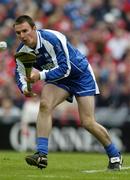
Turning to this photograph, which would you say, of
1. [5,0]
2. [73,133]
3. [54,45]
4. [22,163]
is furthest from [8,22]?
[54,45]

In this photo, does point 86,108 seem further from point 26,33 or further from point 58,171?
point 26,33

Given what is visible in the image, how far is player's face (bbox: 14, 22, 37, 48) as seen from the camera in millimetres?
10156

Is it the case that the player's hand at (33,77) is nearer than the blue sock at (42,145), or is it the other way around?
the player's hand at (33,77)

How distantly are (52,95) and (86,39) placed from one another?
9766mm

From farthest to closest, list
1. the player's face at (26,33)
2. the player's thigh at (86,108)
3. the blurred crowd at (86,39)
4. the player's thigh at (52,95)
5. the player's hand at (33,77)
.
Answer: the blurred crowd at (86,39), the player's thigh at (86,108), the player's thigh at (52,95), the player's face at (26,33), the player's hand at (33,77)

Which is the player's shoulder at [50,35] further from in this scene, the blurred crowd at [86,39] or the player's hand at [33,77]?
the blurred crowd at [86,39]

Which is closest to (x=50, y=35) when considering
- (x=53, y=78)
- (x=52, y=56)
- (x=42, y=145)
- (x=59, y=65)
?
(x=52, y=56)

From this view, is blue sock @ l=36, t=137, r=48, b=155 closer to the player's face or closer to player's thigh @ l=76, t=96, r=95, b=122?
player's thigh @ l=76, t=96, r=95, b=122

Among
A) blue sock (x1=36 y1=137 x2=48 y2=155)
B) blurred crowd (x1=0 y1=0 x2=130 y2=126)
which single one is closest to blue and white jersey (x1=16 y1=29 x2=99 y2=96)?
blue sock (x1=36 y1=137 x2=48 y2=155)

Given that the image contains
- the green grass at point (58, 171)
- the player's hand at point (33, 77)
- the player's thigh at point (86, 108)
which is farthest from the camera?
the player's thigh at point (86, 108)

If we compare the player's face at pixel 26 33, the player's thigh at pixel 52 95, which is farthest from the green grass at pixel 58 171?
the player's face at pixel 26 33

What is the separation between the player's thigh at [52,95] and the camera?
10.3 metres

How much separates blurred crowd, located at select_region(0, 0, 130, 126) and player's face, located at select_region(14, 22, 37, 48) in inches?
291

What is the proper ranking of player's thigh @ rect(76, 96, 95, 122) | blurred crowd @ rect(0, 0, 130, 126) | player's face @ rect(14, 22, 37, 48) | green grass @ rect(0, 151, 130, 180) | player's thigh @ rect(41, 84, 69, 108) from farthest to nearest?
blurred crowd @ rect(0, 0, 130, 126) → player's thigh @ rect(76, 96, 95, 122) → player's thigh @ rect(41, 84, 69, 108) → player's face @ rect(14, 22, 37, 48) → green grass @ rect(0, 151, 130, 180)
